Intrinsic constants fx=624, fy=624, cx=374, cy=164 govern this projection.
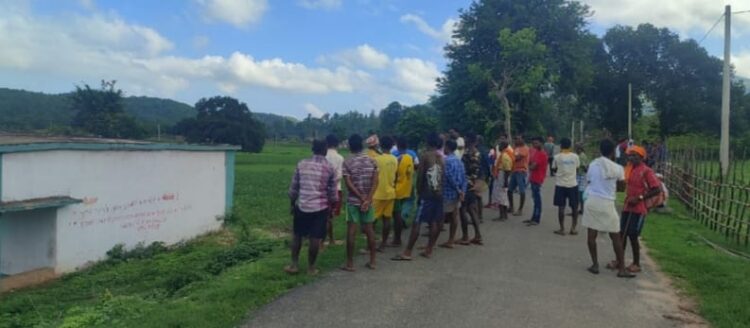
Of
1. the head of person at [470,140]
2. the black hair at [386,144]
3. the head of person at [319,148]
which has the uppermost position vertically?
the head of person at [470,140]

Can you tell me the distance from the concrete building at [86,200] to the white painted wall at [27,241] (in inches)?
0.5

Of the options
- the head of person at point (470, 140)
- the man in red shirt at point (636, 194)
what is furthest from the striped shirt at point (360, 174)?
the man in red shirt at point (636, 194)

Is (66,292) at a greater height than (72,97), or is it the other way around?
(72,97)

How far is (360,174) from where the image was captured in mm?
7980

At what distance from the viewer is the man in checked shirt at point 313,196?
295 inches

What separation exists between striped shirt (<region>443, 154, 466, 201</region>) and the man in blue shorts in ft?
0.94

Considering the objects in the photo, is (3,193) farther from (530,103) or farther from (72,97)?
(72,97)

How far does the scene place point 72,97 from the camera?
5438 cm

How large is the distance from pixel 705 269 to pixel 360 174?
16.4ft

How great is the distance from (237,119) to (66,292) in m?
56.1

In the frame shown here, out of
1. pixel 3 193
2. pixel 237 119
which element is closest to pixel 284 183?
pixel 3 193

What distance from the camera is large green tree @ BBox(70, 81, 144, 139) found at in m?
52.1

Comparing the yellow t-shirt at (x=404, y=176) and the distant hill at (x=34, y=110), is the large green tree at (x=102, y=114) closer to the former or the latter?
the distant hill at (x=34, y=110)

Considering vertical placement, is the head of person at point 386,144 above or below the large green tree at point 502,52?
below
